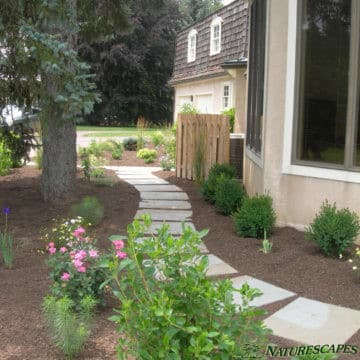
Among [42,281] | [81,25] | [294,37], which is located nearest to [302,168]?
[294,37]

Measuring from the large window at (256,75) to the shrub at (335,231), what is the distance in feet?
6.97

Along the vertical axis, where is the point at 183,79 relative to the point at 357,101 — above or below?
above

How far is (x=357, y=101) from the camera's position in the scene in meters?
5.56

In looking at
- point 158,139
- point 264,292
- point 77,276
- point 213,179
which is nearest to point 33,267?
point 77,276

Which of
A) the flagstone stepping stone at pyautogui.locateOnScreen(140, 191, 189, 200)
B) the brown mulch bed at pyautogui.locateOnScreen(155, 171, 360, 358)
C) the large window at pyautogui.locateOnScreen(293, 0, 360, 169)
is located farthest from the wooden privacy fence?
the large window at pyautogui.locateOnScreen(293, 0, 360, 169)

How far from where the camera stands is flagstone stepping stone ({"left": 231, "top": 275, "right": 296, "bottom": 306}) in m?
4.26

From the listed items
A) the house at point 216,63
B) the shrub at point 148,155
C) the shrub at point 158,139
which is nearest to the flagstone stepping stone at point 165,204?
the shrub at point 148,155

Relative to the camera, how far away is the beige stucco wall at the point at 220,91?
16047 millimetres

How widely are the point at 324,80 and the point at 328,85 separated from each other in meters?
0.08

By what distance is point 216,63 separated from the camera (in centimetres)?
1922

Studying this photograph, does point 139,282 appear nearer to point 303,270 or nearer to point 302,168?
point 303,270

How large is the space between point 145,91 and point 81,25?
2807 centimetres

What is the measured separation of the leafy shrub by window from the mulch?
16 cm

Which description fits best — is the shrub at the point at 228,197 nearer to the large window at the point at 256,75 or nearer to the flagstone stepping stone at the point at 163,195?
the large window at the point at 256,75
